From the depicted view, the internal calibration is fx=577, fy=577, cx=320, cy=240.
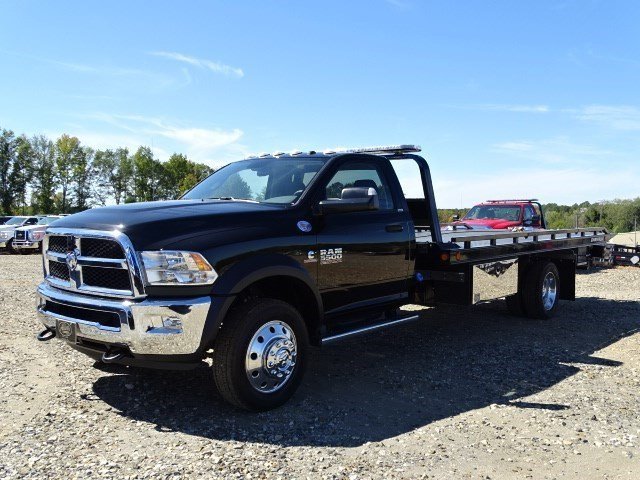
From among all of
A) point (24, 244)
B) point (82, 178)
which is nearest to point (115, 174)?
point (82, 178)

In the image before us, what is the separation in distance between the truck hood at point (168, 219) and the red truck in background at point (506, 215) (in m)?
10.9

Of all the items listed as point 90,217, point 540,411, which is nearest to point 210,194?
point 90,217

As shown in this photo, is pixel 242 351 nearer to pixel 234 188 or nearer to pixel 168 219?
pixel 168 219

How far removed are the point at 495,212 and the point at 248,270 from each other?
1276 cm

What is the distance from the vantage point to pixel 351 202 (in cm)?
490

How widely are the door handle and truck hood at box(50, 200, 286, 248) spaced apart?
4.33 feet

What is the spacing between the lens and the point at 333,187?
17.5ft

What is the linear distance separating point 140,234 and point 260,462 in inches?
68.8

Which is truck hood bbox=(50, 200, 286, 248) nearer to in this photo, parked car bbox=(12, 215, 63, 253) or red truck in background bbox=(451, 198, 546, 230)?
red truck in background bbox=(451, 198, 546, 230)

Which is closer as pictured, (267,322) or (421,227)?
(267,322)

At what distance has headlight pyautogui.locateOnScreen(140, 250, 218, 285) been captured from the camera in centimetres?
403

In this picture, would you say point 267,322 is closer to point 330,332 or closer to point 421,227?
point 330,332

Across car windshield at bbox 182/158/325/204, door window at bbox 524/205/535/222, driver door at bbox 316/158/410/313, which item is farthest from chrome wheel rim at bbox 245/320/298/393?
door window at bbox 524/205/535/222

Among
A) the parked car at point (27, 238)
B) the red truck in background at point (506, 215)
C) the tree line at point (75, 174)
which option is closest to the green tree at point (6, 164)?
the tree line at point (75, 174)
